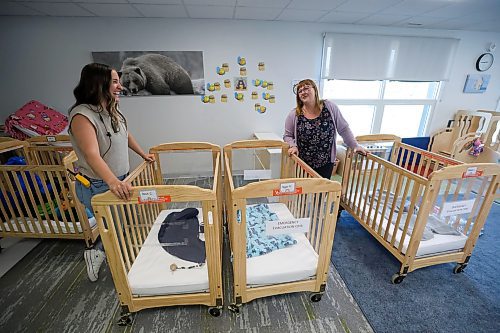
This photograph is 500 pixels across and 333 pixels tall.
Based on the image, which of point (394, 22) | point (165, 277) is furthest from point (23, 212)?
point (394, 22)

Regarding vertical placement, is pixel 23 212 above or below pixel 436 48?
below

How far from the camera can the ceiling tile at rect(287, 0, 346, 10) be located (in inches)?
94.0

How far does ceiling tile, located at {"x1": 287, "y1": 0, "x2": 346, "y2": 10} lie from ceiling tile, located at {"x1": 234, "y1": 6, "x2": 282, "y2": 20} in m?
0.23

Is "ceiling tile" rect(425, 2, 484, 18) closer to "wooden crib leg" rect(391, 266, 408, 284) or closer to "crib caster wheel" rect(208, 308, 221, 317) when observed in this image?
"wooden crib leg" rect(391, 266, 408, 284)

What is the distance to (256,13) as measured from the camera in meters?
2.79

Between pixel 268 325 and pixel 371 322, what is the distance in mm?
637

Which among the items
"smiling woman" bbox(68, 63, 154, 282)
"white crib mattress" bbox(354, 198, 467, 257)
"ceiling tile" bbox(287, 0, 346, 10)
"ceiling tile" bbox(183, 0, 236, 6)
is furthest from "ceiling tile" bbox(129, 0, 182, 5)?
"white crib mattress" bbox(354, 198, 467, 257)

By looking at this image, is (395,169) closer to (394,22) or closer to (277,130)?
(277,130)

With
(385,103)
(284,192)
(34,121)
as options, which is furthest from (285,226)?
(385,103)

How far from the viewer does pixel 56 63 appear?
3.00 metres

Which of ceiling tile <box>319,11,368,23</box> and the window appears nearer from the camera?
ceiling tile <box>319,11,368,23</box>

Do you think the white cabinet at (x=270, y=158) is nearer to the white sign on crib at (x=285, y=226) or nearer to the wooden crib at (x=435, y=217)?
the wooden crib at (x=435, y=217)

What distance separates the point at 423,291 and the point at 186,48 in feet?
11.8

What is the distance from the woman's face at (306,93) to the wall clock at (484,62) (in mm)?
3814
